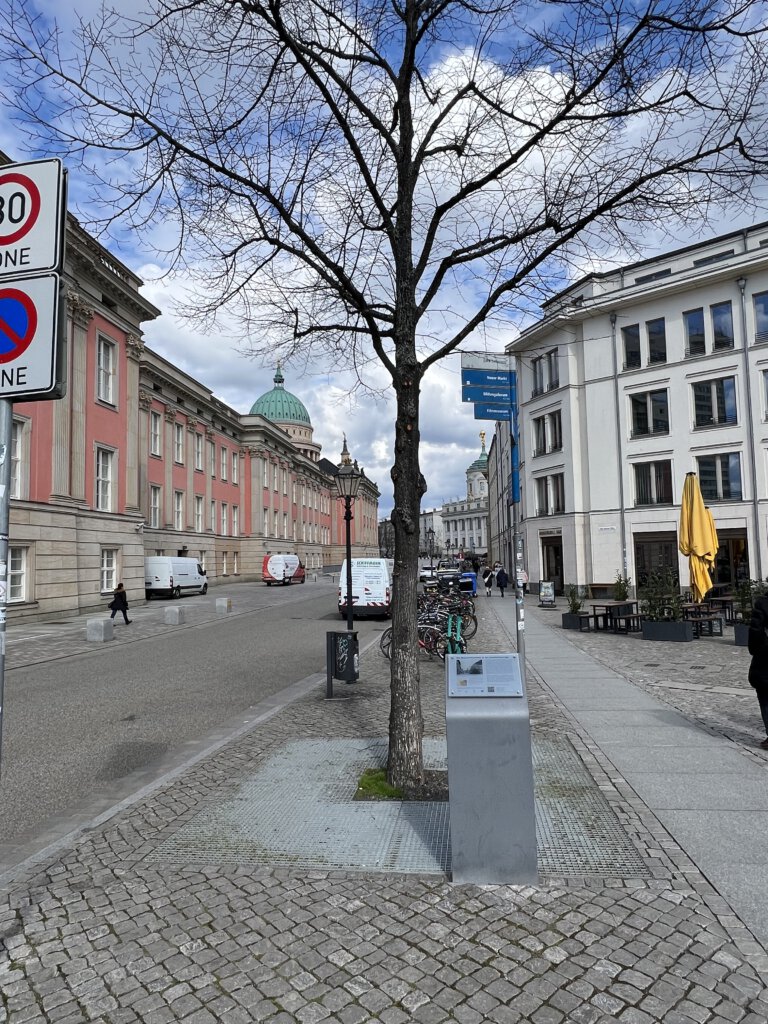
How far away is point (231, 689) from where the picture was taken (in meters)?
11.4

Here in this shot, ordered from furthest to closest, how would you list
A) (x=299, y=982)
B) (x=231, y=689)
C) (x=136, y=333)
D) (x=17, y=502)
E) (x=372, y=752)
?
(x=136, y=333), (x=17, y=502), (x=231, y=689), (x=372, y=752), (x=299, y=982)

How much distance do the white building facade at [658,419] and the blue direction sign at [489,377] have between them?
2321 centimetres

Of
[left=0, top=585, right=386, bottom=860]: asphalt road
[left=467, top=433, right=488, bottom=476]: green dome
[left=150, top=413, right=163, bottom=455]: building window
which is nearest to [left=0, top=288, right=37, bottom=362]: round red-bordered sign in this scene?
[left=0, top=585, right=386, bottom=860]: asphalt road

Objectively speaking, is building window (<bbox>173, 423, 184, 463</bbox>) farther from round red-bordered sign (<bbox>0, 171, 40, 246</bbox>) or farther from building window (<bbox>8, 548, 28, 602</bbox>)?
round red-bordered sign (<bbox>0, 171, 40, 246</bbox>)

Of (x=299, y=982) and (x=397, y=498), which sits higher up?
(x=397, y=498)

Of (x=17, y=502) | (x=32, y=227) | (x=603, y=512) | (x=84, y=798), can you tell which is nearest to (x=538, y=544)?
(x=603, y=512)

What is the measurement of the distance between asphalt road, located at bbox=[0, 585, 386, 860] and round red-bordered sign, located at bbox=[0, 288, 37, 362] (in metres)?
3.69

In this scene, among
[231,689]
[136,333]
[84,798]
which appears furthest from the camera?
[136,333]

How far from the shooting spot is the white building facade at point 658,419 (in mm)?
31031

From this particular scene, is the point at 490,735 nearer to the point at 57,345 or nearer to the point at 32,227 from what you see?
the point at 57,345

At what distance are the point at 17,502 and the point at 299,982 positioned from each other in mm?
23609

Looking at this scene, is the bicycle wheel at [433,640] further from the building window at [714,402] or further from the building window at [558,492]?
the building window at [558,492]

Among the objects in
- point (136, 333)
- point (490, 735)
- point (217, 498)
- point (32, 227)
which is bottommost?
point (490, 735)

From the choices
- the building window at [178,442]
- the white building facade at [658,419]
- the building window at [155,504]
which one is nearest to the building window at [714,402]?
the white building facade at [658,419]
